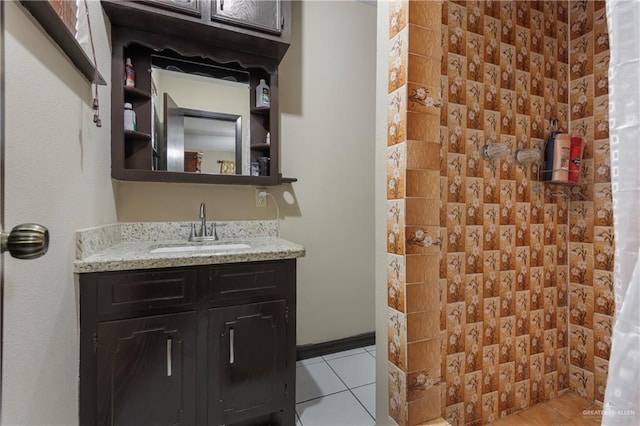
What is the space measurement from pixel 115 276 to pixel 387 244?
1130 mm

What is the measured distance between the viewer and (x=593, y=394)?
65.6 inches

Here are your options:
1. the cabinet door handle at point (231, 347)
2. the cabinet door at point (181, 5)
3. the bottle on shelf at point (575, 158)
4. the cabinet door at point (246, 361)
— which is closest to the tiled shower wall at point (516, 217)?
the bottle on shelf at point (575, 158)

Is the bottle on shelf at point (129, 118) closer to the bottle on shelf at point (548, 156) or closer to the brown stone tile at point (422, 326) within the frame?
the brown stone tile at point (422, 326)

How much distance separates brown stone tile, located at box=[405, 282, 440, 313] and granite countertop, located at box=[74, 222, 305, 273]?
64cm

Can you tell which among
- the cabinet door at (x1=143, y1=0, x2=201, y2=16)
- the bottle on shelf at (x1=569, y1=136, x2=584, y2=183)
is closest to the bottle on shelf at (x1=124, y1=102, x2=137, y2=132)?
the cabinet door at (x1=143, y1=0, x2=201, y2=16)

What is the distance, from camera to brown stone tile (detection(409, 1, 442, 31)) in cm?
106

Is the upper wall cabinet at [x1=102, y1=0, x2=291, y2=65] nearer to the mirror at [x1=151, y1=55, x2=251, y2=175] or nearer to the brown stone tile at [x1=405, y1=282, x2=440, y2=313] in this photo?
Answer: the mirror at [x1=151, y1=55, x2=251, y2=175]

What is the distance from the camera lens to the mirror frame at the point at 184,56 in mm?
1615

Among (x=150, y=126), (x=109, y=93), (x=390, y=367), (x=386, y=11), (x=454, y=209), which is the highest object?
(x=386, y=11)

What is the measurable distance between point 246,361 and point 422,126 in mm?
1318

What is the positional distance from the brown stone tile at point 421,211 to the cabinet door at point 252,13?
1402 millimetres

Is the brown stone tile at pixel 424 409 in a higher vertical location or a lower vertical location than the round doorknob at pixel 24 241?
lower

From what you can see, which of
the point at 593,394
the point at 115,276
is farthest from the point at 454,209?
the point at 115,276

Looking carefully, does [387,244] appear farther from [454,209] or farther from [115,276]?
[115,276]
